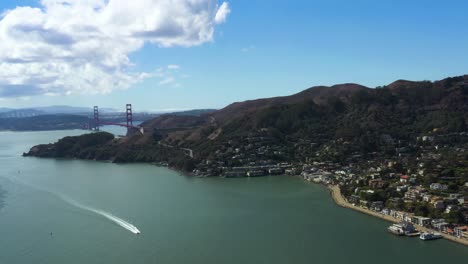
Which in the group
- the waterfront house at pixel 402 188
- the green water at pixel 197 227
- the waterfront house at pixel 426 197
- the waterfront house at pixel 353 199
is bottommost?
the green water at pixel 197 227

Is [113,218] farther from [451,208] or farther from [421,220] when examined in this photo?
[451,208]

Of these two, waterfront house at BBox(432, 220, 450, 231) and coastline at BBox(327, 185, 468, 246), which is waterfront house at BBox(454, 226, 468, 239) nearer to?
coastline at BBox(327, 185, 468, 246)

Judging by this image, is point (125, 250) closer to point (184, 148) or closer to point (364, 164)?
point (364, 164)

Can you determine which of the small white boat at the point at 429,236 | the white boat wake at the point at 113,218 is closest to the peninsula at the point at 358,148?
the small white boat at the point at 429,236

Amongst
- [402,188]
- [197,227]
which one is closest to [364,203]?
[402,188]

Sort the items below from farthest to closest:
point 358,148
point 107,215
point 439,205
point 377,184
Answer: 1. point 358,148
2. point 377,184
3. point 107,215
4. point 439,205

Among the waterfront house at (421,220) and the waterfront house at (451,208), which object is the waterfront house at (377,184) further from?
the waterfront house at (421,220)

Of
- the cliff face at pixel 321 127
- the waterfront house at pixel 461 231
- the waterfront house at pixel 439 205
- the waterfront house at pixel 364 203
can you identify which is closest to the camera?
the waterfront house at pixel 461 231

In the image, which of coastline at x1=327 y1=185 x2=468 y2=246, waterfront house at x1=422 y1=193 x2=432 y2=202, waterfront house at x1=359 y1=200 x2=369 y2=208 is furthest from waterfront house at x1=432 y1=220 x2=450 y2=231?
waterfront house at x1=359 y1=200 x2=369 y2=208
